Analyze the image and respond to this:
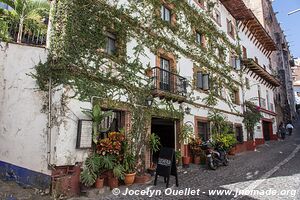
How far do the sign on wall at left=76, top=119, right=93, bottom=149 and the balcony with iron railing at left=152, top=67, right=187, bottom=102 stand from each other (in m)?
3.54

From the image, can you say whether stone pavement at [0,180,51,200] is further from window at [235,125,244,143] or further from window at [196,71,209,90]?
window at [235,125,244,143]

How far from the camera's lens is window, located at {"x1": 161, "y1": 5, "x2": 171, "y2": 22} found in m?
12.4

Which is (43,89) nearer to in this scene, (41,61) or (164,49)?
(41,61)


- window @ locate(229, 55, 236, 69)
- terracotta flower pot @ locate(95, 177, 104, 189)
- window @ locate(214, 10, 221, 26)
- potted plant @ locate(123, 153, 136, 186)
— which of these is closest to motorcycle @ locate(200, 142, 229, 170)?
potted plant @ locate(123, 153, 136, 186)

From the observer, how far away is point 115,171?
297 inches

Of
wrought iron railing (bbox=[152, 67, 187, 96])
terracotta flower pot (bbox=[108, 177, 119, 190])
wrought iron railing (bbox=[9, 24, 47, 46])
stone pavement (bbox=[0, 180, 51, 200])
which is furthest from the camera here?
wrought iron railing (bbox=[152, 67, 187, 96])

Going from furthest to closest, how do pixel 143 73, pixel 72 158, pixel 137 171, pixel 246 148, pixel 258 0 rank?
pixel 258 0, pixel 246 148, pixel 143 73, pixel 137 171, pixel 72 158

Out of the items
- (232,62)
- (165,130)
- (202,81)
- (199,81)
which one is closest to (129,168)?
(165,130)

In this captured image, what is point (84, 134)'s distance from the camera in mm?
7371

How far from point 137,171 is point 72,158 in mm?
2661

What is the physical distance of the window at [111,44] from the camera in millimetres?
9304

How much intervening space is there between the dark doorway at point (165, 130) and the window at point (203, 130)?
5.83 feet

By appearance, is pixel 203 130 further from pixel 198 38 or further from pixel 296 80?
pixel 296 80

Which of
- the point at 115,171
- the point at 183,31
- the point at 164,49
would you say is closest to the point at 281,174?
the point at 115,171
